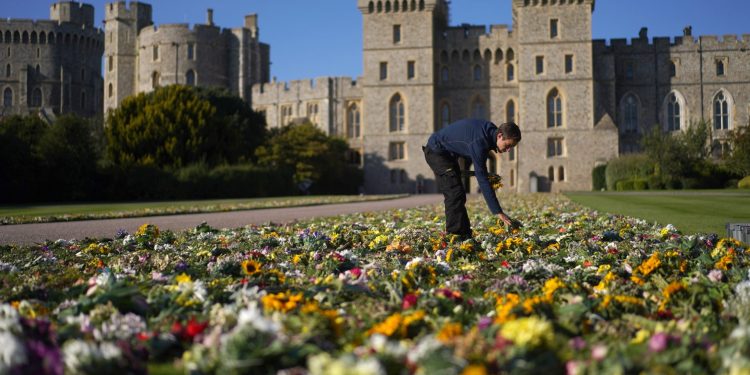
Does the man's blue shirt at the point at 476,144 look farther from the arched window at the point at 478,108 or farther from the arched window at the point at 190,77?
the arched window at the point at 190,77

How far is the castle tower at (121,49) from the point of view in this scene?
71062 mm

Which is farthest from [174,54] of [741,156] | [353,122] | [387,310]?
[387,310]

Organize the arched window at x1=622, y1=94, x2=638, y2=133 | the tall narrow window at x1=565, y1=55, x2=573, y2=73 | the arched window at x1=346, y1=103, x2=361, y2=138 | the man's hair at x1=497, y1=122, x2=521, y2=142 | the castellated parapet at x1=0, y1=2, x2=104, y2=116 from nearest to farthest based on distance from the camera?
the man's hair at x1=497, y1=122, x2=521, y2=142 < the tall narrow window at x1=565, y1=55, x2=573, y2=73 < the arched window at x1=622, y1=94, x2=638, y2=133 < the arched window at x1=346, y1=103, x2=361, y2=138 < the castellated parapet at x1=0, y1=2, x2=104, y2=116

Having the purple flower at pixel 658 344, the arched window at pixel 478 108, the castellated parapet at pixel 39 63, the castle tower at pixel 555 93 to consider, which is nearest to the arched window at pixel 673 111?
the castle tower at pixel 555 93

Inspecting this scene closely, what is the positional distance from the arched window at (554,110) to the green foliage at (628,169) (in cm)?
876

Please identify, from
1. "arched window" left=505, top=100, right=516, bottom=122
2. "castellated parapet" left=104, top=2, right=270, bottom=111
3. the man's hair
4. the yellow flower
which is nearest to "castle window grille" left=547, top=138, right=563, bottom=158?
"arched window" left=505, top=100, right=516, bottom=122

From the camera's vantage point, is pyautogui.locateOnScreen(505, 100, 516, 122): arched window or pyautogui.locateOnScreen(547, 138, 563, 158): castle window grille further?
pyautogui.locateOnScreen(505, 100, 516, 122): arched window

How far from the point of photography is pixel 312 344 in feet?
9.50

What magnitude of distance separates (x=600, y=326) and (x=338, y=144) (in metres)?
52.5

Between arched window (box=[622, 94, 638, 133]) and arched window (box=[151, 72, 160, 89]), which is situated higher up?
arched window (box=[151, 72, 160, 89])

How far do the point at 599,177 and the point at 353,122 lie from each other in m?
24.2

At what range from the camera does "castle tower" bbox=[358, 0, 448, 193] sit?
177ft

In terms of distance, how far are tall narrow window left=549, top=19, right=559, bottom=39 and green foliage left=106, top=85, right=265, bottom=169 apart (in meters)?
25.3

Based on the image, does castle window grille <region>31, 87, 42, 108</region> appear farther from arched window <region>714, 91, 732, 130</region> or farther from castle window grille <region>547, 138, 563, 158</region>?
arched window <region>714, 91, 732, 130</region>
